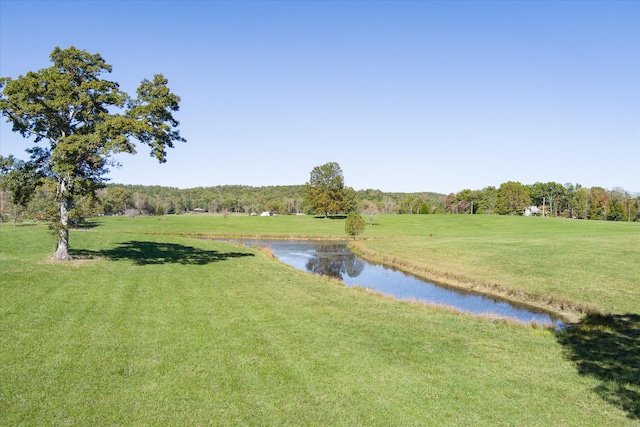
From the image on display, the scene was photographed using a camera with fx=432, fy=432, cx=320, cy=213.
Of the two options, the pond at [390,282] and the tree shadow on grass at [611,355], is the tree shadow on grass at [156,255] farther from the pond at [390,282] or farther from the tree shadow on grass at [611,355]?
the tree shadow on grass at [611,355]

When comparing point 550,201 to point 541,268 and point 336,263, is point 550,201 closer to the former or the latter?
point 336,263

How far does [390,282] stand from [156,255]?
1754cm

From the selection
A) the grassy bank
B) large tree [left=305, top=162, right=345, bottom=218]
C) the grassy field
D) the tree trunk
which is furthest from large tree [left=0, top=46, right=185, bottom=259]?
large tree [left=305, top=162, right=345, bottom=218]

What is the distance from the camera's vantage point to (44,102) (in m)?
23.1

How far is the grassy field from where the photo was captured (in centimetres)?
876

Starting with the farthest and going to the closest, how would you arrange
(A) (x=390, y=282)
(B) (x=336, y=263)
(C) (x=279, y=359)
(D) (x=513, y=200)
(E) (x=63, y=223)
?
(D) (x=513, y=200) → (B) (x=336, y=263) → (A) (x=390, y=282) → (E) (x=63, y=223) → (C) (x=279, y=359)

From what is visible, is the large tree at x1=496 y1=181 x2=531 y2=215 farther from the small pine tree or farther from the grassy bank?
the grassy bank

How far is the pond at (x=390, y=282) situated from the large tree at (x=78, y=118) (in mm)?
17487

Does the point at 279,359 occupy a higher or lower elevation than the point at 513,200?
lower

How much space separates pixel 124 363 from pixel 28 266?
15.2 meters

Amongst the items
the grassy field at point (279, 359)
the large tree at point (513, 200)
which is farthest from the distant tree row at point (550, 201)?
the grassy field at point (279, 359)

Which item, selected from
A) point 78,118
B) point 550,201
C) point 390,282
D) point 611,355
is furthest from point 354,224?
point 550,201

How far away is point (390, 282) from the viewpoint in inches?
1308

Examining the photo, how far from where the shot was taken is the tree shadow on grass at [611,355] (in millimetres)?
10045
